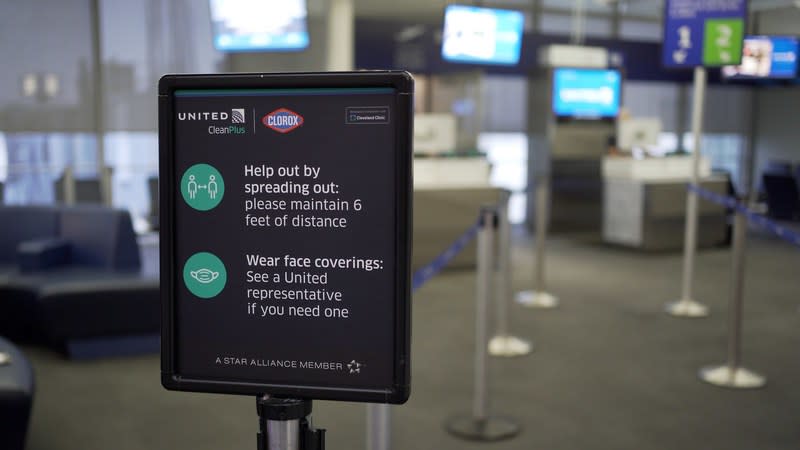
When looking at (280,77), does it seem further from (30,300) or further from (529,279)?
(529,279)

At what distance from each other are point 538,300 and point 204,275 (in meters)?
5.33

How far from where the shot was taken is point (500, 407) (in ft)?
12.8

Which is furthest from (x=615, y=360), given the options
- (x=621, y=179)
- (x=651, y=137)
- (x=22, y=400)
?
(x=651, y=137)

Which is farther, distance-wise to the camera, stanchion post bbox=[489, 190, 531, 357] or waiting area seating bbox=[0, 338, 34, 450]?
stanchion post bbox=[489, 190, 531, 357]

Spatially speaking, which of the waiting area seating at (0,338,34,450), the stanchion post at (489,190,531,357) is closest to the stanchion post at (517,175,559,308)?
the stanchion post at (489,190,531,357)

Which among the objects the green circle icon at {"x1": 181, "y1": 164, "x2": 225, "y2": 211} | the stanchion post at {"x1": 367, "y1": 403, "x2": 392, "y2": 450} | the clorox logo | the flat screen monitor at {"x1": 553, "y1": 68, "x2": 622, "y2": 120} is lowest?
the stanchion post at {"x1": 367, "y1": 403, "x2": 392, "y2": 450}

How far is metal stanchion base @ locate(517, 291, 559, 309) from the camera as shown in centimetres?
625

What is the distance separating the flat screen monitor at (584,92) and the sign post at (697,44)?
16.5ft

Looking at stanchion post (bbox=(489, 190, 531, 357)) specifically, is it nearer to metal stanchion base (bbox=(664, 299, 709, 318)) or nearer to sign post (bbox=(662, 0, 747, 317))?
metal stanchion base (bbox=(664, 299, 709, 318))

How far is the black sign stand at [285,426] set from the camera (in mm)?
1169

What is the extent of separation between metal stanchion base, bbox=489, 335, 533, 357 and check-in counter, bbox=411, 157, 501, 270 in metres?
2.67

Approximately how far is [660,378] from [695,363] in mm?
424

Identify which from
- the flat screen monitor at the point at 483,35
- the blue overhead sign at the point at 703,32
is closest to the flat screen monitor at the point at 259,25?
the flat screen monitor at the point at 483,35

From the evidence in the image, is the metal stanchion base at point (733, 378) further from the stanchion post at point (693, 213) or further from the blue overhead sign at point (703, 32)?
the blue overhead sign at point (703, 32)
